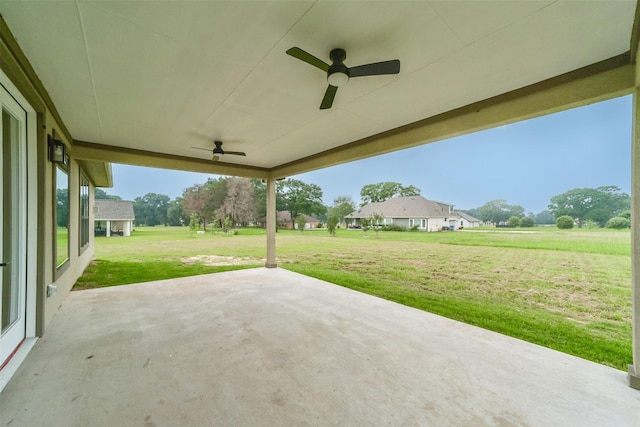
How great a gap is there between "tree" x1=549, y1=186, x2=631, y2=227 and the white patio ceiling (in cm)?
445

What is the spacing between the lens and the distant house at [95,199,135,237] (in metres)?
17.8

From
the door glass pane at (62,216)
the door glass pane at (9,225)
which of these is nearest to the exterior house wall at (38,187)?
the door glass pane at (9,225)

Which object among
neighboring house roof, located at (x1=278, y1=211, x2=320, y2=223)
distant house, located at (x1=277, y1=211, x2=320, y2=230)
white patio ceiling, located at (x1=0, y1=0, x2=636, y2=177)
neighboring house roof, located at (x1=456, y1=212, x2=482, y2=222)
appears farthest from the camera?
neighboring house roof, located at (x1=278, y1=211, x2=320, y2=223)

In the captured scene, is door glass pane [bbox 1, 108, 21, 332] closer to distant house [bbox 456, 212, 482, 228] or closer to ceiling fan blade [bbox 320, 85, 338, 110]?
ceiling fan blade [bbox 320, 85, 338, 110]

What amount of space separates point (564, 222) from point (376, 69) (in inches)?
356

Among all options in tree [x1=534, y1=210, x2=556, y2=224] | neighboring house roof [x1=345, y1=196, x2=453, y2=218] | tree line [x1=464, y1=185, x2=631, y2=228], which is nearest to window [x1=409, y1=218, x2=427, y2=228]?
neighboring house roof [x1=345, y1=196, x2=453, y2=218]

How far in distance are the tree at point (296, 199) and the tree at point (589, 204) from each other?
2305 cm

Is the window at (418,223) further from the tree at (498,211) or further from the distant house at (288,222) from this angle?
the distant house at (288,222)

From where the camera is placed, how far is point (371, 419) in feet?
5.43

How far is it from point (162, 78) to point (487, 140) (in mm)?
19291

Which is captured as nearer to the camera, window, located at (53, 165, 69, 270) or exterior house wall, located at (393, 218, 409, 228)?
window, located at (53, 165, 69, 270)

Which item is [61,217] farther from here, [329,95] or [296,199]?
[296,199]

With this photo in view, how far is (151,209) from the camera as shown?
3381cm

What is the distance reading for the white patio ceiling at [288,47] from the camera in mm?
1612
